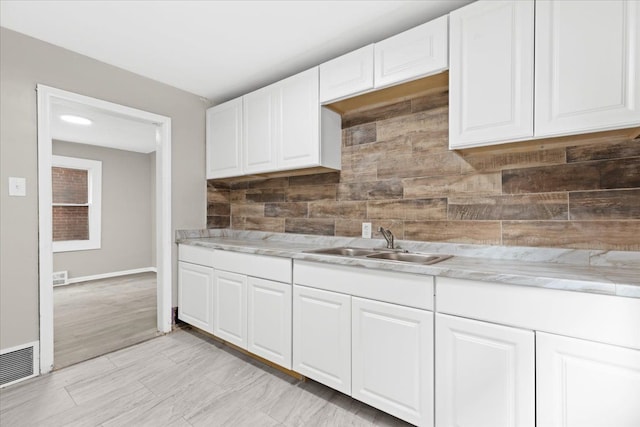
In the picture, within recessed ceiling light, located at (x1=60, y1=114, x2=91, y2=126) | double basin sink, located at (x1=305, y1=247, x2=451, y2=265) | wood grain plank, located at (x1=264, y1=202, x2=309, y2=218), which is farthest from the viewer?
recessed ceiling light, located at (x1=60, y1=114, x2=91, y2=126)

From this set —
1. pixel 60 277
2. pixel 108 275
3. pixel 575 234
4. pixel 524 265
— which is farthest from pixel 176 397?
pixel 108 275

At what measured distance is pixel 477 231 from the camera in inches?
75.7

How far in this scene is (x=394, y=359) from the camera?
1.61m

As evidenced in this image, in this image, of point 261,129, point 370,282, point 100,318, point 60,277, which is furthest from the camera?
point 60,277

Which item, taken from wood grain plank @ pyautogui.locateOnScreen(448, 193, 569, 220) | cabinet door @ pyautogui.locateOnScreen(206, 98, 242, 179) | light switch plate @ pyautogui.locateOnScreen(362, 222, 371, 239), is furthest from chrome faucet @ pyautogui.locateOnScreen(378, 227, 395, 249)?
cabinet door @ pyautogui.locateOnScreen(206, 98, 242, 179)

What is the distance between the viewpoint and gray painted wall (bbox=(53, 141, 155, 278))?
5117 mm

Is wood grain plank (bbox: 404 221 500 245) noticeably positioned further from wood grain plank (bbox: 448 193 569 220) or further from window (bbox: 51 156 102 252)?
window (bbox: 51 156 102 252)

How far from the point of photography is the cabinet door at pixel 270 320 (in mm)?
2088

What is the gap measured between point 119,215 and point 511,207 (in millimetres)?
6175

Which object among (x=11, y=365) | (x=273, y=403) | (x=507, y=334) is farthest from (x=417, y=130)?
(x=11, y=365)

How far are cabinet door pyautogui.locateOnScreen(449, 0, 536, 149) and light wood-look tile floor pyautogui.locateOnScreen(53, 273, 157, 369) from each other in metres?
3.20

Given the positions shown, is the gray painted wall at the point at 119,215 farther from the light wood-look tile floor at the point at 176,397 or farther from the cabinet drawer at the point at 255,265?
the cabinet drawer at the point at 255,265

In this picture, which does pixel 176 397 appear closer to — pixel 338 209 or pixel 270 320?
pixel 270 320

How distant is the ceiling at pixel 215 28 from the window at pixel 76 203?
350 centimetres
